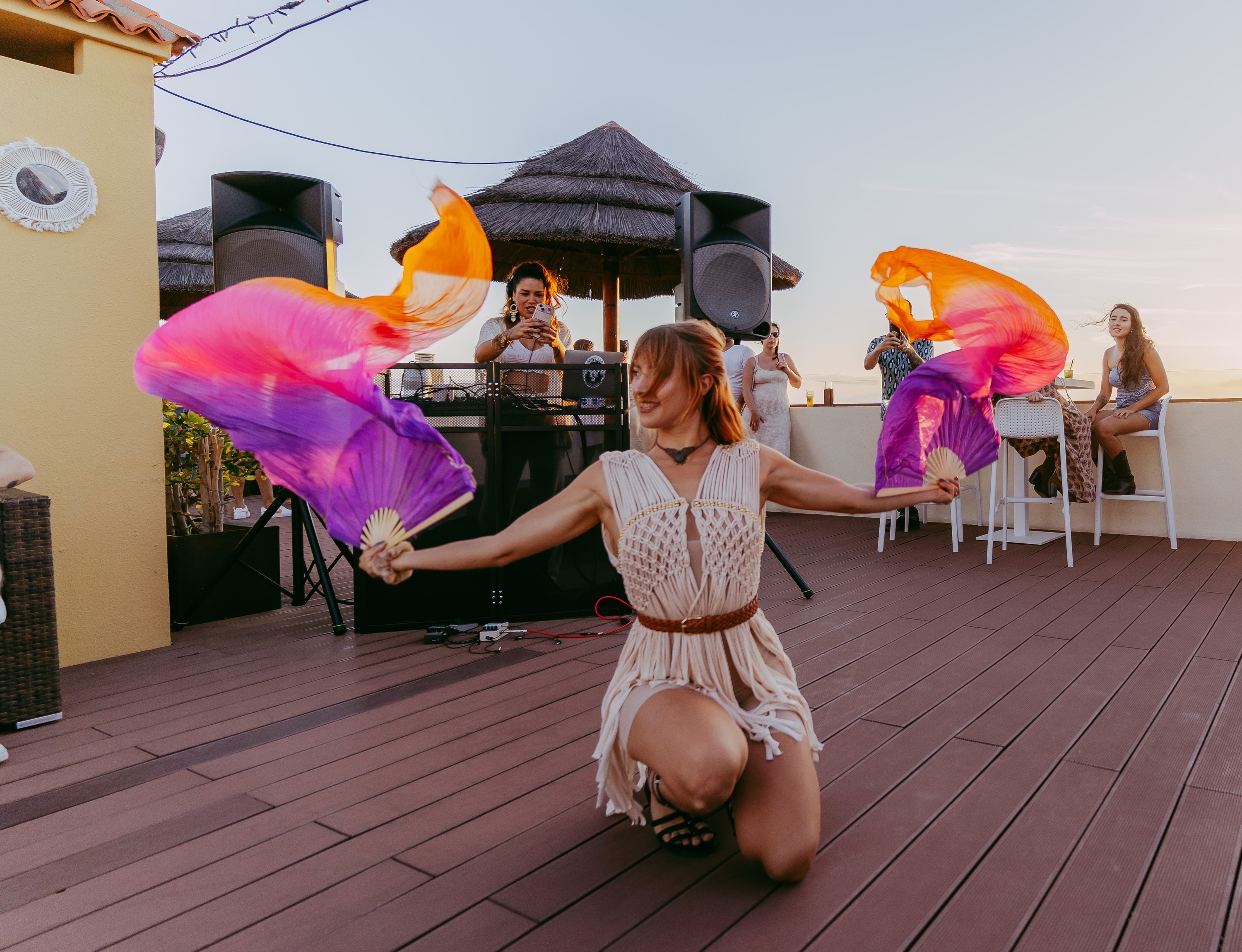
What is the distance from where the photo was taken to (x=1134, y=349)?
5.04 metres

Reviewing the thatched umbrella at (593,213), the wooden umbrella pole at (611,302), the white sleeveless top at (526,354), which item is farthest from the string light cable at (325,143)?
the white sleeveless top at (526,354)

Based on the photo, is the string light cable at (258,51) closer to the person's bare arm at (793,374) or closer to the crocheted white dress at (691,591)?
the person's bare arm at (793,374)

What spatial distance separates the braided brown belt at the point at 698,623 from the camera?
1562mm

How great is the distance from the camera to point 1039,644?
2980 mm

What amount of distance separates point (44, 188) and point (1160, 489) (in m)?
6.59

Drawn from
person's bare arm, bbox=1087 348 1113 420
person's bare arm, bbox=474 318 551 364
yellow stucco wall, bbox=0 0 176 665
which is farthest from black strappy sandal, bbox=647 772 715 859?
person's bare arm, bbox=1087 348 1113 420

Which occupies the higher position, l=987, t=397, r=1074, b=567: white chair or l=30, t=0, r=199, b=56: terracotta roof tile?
l=30, t=0, r=199, b=56: terracotta roof tile

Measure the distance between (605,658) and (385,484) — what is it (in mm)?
1750

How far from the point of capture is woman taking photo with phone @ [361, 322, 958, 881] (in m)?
1.45

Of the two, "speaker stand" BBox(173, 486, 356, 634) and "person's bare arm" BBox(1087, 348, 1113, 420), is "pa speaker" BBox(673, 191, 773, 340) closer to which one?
"speaker stand" BBox(173, 486, 356, 634)

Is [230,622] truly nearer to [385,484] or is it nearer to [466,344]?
[466,344]

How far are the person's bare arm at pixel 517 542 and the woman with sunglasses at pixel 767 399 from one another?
472cm

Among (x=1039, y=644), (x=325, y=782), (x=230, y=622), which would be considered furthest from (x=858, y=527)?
(x=325, y=782)

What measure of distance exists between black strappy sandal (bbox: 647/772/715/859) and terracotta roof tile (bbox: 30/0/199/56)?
337 cm
